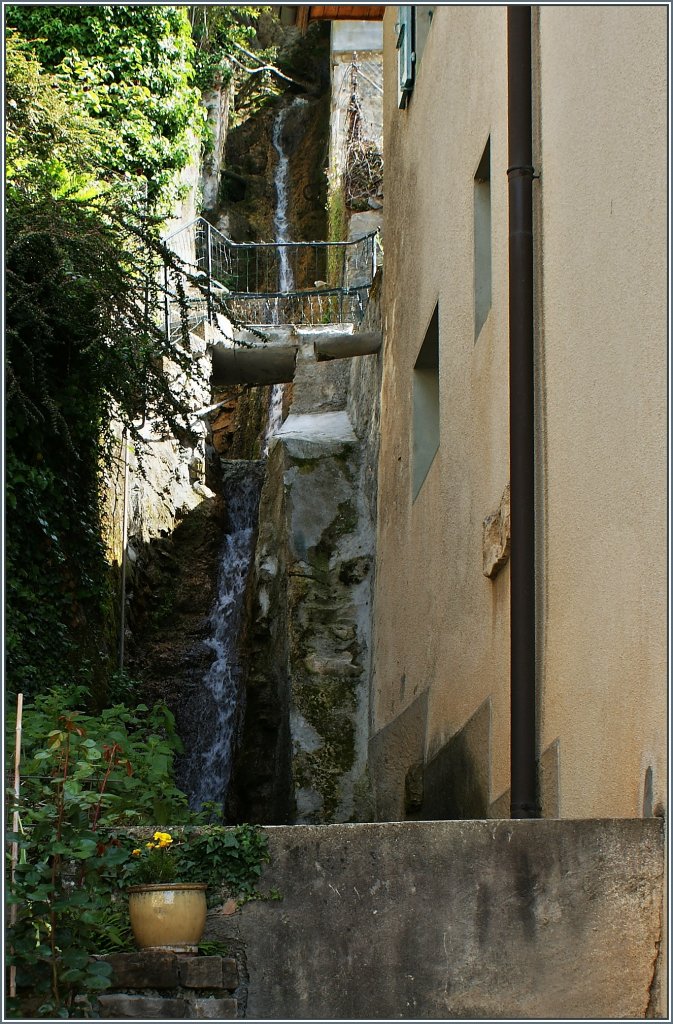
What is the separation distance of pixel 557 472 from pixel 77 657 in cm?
553

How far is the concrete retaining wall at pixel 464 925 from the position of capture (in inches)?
149

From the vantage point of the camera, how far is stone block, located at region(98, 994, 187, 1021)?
376 cm

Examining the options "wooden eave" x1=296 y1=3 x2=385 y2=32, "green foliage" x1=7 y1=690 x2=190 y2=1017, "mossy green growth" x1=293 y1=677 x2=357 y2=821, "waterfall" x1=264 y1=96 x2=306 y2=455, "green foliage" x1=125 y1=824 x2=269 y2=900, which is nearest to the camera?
"green foliage" x1=7 y1=690 x2=190 y2=1017

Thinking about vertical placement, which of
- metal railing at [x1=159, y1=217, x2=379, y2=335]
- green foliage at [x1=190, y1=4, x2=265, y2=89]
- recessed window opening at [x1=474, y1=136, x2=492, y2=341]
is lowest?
recessed window opening at [x1=474, y1=136, x2=492, y2=341]

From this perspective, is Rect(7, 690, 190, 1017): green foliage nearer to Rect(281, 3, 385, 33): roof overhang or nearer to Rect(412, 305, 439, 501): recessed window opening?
Rect(412, 305, 439, 501): recessed window opening

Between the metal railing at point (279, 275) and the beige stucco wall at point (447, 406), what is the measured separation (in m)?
4.96

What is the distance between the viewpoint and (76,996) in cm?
385

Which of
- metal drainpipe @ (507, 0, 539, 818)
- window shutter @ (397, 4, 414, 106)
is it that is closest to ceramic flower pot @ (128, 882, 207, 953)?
metal drainpipe @ (507, 0, 539, 818)

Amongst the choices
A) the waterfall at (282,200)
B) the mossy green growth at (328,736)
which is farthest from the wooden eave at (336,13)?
the waterfall at (282,200)

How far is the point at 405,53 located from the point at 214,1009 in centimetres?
813

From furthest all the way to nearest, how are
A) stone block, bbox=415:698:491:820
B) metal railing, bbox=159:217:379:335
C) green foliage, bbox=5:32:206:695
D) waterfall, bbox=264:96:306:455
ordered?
waterfall, bbox=264:96:306:455 < metal railing, bbox=159:217:379:335 < green foliage, bbox=5:32:206:695 < stone block, bbox=415:698:491:820

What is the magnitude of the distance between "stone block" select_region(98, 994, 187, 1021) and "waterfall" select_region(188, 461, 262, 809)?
7894 mm

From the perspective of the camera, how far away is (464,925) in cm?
389

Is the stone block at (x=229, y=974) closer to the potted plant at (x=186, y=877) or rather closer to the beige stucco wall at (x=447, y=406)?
the potted plant at (x=186, y=877)
